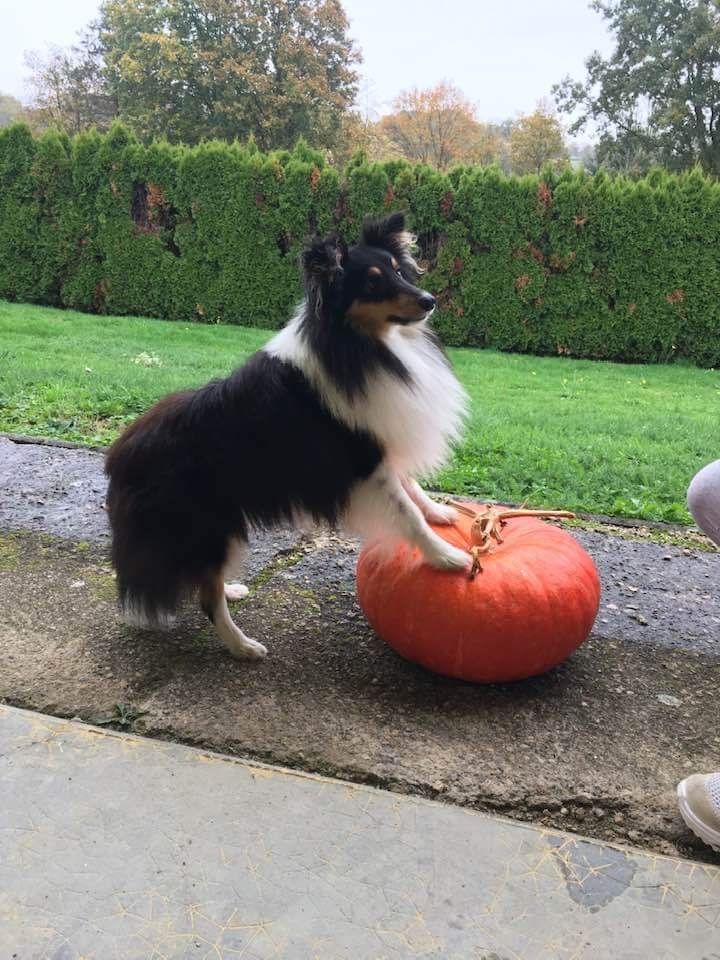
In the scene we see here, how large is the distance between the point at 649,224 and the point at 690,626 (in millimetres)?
9782

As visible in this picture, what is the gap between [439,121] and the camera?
116 feet

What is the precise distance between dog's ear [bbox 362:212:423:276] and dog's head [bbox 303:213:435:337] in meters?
0.09

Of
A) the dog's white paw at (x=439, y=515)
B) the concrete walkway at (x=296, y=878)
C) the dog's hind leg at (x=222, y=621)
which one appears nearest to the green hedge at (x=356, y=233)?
the dog's white paw at (x=439, y=515)

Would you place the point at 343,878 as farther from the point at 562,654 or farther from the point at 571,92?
the point at 571,92

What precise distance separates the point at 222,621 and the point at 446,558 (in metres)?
0.78

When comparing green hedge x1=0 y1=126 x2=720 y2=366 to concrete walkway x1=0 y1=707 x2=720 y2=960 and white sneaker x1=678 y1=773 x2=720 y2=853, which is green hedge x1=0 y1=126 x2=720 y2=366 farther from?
white sneaker x1=678 y1=773 x2=720 y2=853

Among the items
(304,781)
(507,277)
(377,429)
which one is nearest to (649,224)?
(507,277)

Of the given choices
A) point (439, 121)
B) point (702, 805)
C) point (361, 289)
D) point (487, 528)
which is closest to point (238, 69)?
point (439, 121)

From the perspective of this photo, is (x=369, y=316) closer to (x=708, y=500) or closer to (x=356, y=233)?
(x=708, y=500)

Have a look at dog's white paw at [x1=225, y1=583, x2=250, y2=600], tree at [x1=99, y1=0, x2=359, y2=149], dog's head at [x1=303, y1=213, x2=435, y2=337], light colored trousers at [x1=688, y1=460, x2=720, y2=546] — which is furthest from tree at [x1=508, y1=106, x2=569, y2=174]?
light colored trousers at [x1=688, y1=460, x2=720, y2=546]

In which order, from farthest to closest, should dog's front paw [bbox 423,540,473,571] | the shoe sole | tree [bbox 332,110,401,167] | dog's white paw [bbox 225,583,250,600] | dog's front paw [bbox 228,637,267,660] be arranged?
1. tree [bbox 332,110,401,167]
2. dog's white paw [bbox 225,583,250,600]
3. dog's front paw [bbox 228,637,267,660]
4. dog's front paw [bbox 423,540,473,571]
5. the shoe sole

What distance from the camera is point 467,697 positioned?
224cm

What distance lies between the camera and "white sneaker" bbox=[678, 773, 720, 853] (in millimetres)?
1687

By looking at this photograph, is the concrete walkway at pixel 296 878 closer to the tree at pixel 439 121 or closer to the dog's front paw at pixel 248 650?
the dog's front paw at pixel 248 650
